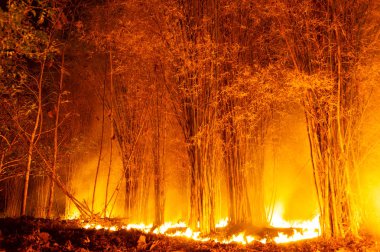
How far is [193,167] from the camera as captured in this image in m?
5.65

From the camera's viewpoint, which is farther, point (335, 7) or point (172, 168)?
point (172, 168)

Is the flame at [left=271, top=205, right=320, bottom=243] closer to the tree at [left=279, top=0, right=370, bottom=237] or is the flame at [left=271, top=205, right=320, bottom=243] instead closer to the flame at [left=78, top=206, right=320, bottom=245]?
the flame at [left=78, top=206, right=320, bottom=245]

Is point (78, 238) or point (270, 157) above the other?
point (270, 157)

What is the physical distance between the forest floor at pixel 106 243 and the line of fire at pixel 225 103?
0.18 feet

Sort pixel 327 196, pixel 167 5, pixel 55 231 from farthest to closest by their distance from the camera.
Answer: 1. pixel 167 5
2. pixel 327 196
3. pixel 55 231

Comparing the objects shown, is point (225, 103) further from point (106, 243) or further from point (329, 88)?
point (106, 243)

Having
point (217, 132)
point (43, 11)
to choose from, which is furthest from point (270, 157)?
point (43, 11)

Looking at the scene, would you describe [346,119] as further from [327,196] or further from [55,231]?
[55,231]

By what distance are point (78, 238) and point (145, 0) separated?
361cm

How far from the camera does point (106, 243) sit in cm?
394

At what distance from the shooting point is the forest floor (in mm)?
3555

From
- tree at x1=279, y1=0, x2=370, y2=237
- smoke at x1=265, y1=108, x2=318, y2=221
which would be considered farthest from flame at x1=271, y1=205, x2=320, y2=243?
tree at x1=279, y1=0, x2=370, y2=237

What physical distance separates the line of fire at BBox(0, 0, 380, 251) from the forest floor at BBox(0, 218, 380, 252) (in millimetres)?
53

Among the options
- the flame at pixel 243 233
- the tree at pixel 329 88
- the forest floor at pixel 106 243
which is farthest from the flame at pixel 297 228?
the tree at pixel 329 88
